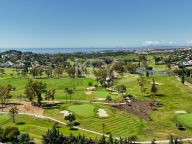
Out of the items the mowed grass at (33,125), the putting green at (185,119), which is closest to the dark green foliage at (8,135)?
the mowed grass at (33,125)

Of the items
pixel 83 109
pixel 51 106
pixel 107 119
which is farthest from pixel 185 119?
pixel 51 106

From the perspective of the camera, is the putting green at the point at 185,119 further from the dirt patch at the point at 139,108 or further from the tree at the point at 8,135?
the tree at the point at 8,135

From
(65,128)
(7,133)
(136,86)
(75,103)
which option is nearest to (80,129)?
(65,128)

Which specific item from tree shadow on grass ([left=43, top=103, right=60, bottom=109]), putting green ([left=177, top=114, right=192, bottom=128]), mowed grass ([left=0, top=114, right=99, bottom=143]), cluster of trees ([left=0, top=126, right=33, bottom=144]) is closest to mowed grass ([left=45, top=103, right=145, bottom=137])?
tree shadow on grass ([left=43, top=103, right=60, bottom=109])

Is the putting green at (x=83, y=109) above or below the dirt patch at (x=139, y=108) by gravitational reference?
above

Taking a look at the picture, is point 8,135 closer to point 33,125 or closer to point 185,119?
point 33,125

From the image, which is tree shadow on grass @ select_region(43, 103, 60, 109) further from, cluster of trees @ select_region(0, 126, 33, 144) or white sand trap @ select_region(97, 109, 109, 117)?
cluster of trees @ select_region(0, 126, 33, 144)
